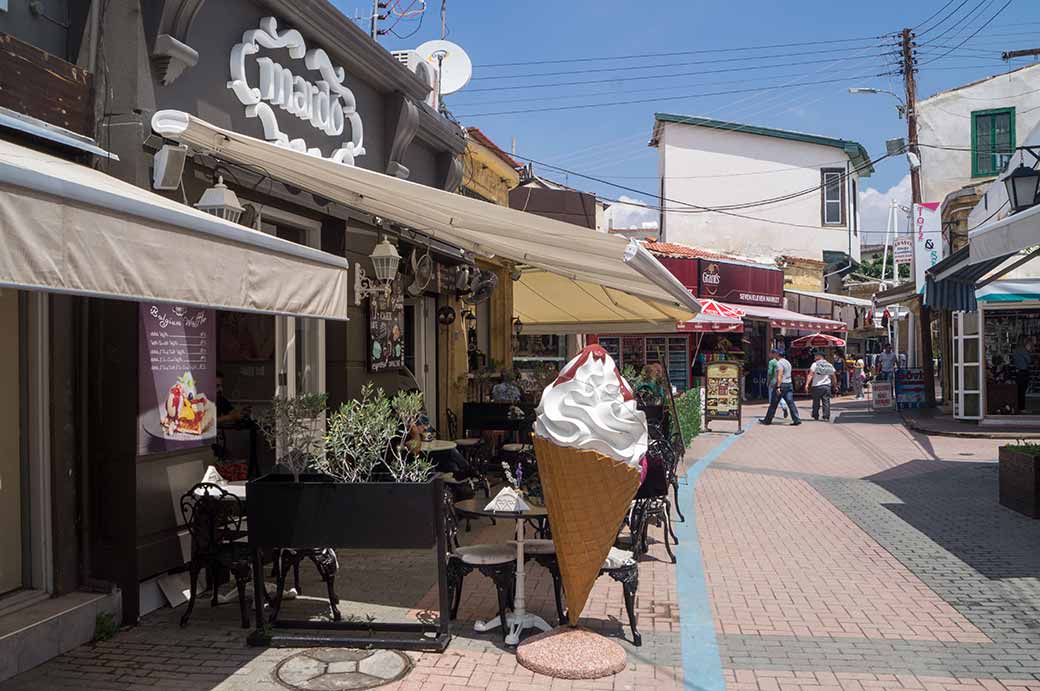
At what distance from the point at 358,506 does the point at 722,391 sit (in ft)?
43.8

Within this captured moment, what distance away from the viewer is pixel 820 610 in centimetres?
542

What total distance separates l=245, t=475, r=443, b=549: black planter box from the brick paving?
0.71m

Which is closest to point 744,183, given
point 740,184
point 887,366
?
point 740,184

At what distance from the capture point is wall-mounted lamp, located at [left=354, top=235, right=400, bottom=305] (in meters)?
8.09

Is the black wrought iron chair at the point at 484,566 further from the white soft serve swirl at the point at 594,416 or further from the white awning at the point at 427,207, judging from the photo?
the white awning at the point at 427,207

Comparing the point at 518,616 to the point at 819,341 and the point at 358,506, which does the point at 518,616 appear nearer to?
the point at 358,506

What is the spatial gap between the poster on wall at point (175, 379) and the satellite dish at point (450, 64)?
6.97m

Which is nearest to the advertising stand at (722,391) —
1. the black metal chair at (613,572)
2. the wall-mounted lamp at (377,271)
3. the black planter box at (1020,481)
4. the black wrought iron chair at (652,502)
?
the black planter box at (1020,481)

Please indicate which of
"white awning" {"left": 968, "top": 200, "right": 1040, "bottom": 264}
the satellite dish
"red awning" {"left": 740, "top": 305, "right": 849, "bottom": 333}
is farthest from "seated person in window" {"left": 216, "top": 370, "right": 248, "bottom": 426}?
"red awning" {"left": 740, "top": 305, "right": 849, "bottom": 333}

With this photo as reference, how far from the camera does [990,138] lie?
2250cm

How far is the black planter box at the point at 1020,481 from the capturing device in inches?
316

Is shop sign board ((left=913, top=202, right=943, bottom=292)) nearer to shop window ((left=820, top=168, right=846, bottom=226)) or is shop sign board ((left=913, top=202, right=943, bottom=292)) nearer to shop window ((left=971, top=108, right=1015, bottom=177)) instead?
shop window ((left=971, top=108, right=1015, bottom=177))

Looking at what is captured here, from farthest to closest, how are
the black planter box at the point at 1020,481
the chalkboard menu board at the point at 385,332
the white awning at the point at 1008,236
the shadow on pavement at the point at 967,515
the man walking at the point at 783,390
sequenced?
the man walking at the point at 783,390
the chalkboard menu board at the point at 385,332
the black planter box at the point at 1020,481
the white awning at the point at 1008,236
the shadow on pavement at the point at 967,515

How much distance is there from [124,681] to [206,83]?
4085 mm
